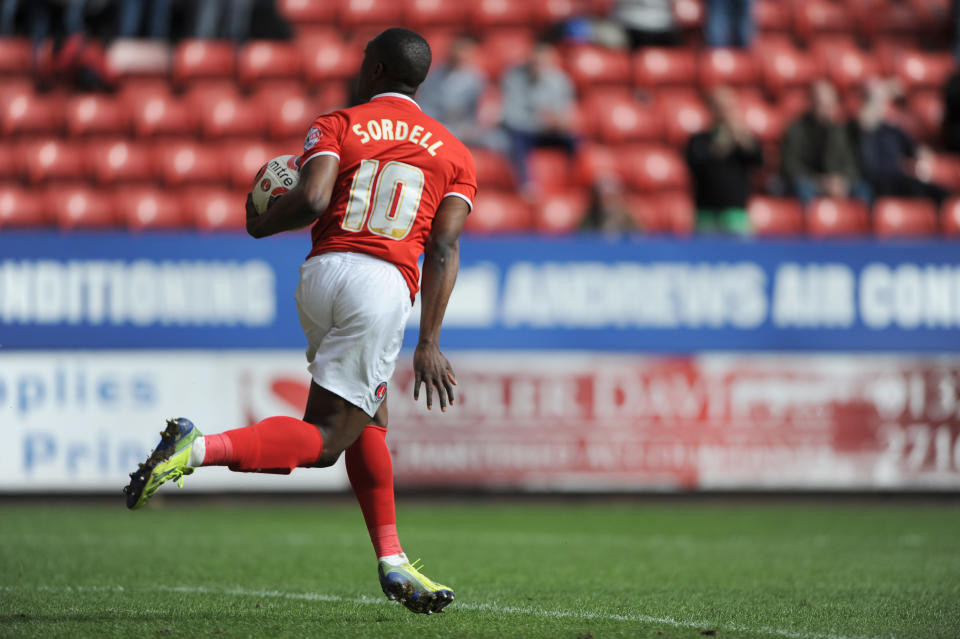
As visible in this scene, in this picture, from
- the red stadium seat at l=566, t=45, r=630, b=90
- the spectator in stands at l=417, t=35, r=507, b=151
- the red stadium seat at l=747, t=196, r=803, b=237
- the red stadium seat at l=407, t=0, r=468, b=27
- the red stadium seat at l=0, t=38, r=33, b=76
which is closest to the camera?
the red stadium seat at l=747, t=196, r=803, b=237

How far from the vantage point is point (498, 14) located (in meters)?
14.4

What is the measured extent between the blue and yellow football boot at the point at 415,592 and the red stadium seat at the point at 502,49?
974 centimetres

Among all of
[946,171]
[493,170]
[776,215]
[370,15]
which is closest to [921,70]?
[946,171]

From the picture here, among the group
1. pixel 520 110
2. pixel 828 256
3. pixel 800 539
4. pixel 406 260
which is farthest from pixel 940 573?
pixel 520 110

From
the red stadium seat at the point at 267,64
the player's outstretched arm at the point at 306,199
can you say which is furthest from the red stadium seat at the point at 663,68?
the player's outstretched arm at the point at 306,199

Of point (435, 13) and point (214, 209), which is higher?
point (435, 13)

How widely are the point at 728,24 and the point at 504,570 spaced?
9491mm

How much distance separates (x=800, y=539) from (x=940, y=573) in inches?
70.3

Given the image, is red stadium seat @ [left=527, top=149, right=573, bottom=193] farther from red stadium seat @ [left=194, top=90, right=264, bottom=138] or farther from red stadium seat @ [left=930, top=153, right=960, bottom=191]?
red stadium seat @ [left=930, top=153, right=960, bottom=191]

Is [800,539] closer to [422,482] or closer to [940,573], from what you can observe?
Answer: [940,573]

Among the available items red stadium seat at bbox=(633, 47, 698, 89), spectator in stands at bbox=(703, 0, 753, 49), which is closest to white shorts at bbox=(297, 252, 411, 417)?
red stadium seat at bbox=(633, 47, 698, 89)

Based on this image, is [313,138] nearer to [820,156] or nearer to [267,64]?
[820,156]

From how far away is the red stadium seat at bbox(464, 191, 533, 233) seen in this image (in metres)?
11.8

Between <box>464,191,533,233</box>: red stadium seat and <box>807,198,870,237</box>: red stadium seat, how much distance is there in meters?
2.55
